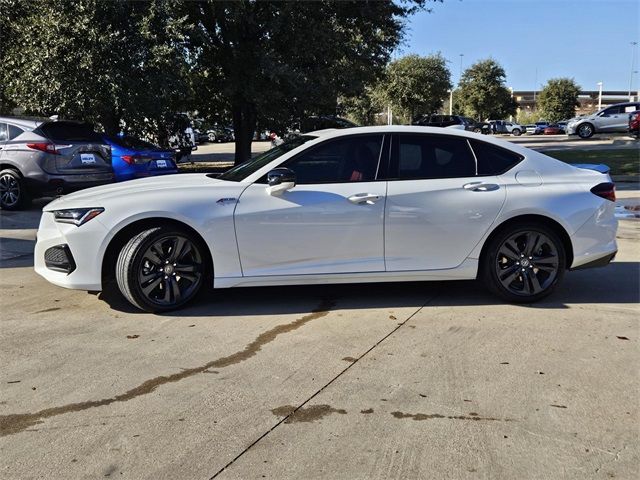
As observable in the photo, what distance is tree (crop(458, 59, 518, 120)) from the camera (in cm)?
5788

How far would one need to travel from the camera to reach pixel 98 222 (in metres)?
4.98

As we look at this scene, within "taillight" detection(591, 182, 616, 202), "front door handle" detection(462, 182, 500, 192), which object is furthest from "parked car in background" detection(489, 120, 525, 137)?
"front door handle" detection(462, 182, 500, 192)

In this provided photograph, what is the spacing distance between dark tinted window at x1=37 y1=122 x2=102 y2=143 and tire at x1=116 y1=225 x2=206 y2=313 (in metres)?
6.50

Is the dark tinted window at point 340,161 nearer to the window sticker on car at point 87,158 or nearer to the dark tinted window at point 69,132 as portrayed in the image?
the window sticker on car at point 87,158

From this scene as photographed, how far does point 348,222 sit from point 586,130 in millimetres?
32337

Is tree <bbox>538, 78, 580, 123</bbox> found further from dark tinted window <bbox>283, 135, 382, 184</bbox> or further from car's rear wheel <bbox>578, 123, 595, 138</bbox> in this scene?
dark tinted window <bbox>283, 135, 382, 184</bbox>

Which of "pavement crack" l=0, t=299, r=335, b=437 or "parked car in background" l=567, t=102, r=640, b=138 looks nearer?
"pavement crack" l=0, t=299, r=335, b=437

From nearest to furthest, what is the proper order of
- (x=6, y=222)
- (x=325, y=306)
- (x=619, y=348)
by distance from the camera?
(x=619, y=348), (x=325, y=306), (x=6, y=222)

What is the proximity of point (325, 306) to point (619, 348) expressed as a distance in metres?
2.40

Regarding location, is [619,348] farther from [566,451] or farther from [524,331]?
[566,451]

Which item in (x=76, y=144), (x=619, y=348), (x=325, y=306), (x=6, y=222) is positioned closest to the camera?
(x=619, y=348)

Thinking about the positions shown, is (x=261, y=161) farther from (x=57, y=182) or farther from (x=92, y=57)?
(x=92, y=57)

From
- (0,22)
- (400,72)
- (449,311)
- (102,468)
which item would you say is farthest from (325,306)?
(400,72)

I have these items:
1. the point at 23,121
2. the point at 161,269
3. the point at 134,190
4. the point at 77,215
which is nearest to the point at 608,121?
the point at 23,121
